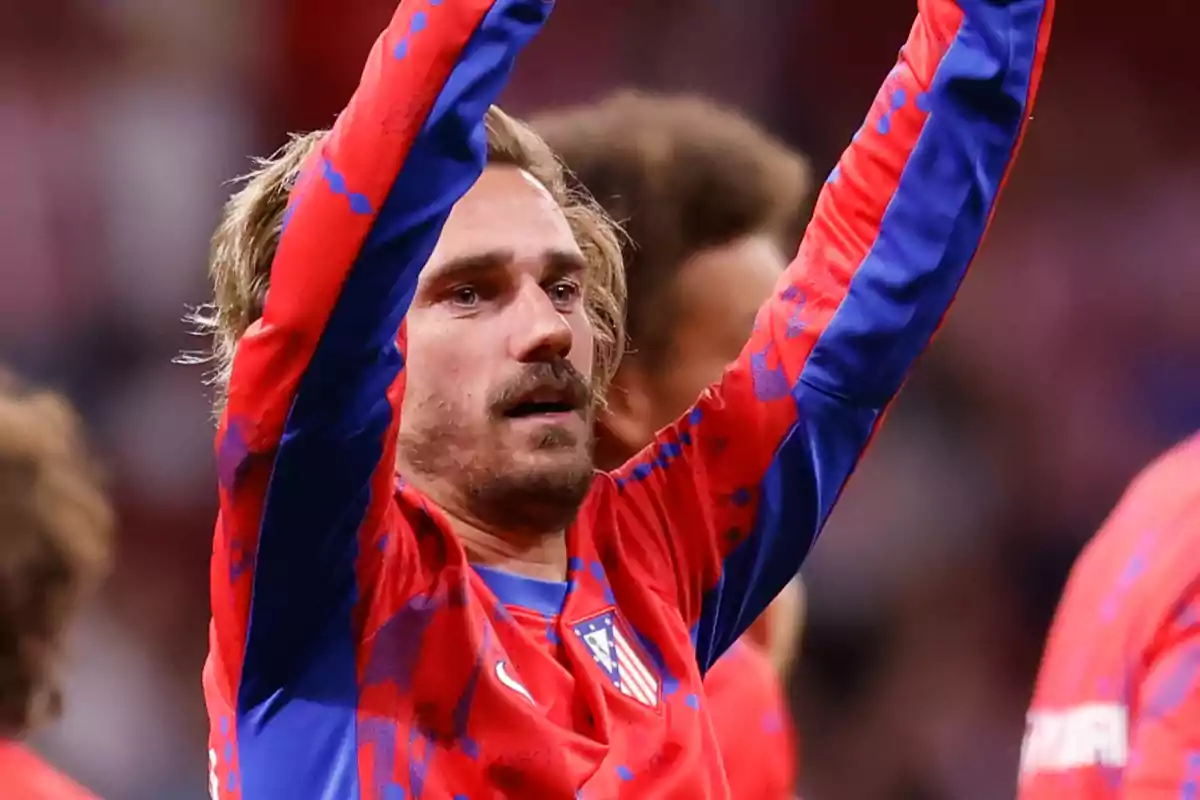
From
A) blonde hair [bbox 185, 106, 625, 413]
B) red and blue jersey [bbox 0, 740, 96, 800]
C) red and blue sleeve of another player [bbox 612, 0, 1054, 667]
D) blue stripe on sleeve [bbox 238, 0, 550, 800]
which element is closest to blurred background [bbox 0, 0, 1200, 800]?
red and blue jersey [bbox 0, 740, 96, 800]

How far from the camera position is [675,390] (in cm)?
136

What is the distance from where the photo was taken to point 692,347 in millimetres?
1376

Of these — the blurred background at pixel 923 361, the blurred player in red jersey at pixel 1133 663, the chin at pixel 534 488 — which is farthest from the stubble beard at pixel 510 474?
the blurred background at pixel 923 361

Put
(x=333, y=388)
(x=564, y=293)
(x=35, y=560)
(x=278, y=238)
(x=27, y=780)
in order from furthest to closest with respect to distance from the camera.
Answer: (x=35, y=560) → (x=27, y=780) → (x=564, y=293) → (x=278, y=238) → (x=333, y=388)

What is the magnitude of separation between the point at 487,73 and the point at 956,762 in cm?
199

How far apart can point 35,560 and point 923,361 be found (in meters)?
1.62

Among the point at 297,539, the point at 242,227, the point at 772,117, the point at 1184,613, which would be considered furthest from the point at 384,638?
the point at 772,117

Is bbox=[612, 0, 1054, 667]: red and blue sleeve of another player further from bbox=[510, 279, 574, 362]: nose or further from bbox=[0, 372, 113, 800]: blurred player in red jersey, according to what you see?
bbox=[0, 372, 113, 800]: blurred player in red jersey

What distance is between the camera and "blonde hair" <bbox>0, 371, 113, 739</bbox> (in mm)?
1278

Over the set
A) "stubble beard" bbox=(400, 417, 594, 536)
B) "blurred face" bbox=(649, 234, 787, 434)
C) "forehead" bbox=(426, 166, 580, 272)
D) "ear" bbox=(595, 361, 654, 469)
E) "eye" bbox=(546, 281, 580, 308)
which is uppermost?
"forehead" bbox=(426, 166, 580, 272)

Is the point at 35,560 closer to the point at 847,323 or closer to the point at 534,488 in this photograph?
the point at 534,488

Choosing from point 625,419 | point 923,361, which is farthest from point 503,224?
point 923,361

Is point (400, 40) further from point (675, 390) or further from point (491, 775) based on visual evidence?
point (675, 390)

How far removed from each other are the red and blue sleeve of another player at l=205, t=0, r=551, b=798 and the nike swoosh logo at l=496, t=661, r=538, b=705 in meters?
0.08
